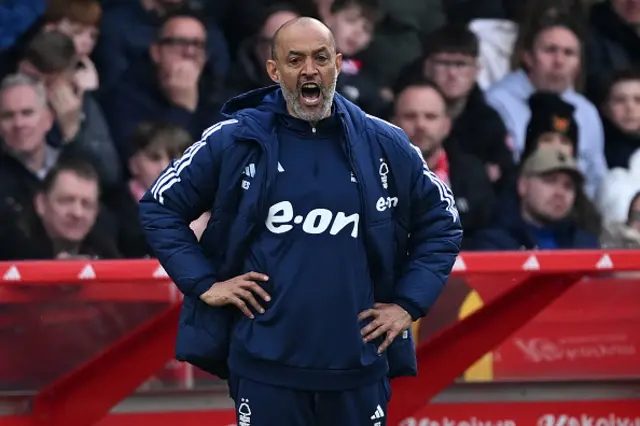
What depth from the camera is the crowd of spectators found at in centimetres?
610

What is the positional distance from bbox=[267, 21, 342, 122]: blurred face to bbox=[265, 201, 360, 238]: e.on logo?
0.25m

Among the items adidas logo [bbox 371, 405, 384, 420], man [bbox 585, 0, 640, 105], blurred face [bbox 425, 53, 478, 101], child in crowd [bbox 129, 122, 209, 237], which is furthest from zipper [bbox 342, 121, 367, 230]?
man [bbox 585, 0, 640, 105]

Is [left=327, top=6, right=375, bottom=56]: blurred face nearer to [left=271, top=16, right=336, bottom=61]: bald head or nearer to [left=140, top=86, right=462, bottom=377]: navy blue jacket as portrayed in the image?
[left=140, top=86, right=462, bottom=377]: navy blue jacket

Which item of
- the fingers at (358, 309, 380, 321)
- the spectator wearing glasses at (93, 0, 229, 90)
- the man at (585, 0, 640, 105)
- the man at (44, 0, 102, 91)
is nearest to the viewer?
the fingers at (358, 309, 380, 321)

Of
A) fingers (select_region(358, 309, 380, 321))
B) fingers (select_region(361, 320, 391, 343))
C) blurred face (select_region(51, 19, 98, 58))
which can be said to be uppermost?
blurred face (select_region(51, 19, 98, 58))

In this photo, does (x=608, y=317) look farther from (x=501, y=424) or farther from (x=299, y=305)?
(x=299, y=305)

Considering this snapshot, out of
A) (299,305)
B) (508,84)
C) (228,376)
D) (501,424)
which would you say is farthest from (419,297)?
(508,84)

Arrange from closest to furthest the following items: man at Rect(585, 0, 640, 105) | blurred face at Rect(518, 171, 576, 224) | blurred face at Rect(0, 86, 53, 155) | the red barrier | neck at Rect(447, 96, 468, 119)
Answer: the red barrier → blurred face at Rect(0, 86, 53, 155) → blurred face at Rect(518, 171, 576, 224) → neck at Rect(447, 96, 468, 119) → man at Rect(585, 0, 640, 105)

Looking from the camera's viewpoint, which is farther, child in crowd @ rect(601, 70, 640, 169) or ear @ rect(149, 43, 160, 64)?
child in crowd @ rect(601, 70, 640, 169)

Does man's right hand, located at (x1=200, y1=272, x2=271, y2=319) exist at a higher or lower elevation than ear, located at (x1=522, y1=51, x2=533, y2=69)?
lower

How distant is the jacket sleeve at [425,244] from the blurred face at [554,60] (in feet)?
12.1

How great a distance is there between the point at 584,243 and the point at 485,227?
0.53 m

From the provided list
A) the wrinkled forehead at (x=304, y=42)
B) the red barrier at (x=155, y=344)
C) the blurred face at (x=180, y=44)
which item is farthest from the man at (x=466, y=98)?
the wrinkled forehead at (x=304, y=42)

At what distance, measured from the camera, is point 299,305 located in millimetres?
3436
